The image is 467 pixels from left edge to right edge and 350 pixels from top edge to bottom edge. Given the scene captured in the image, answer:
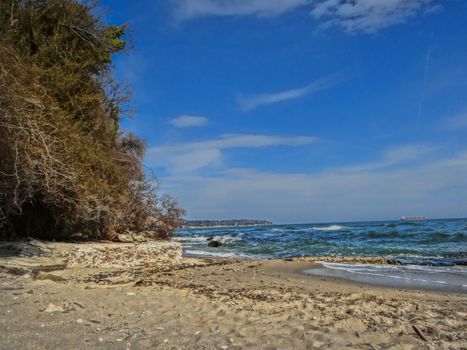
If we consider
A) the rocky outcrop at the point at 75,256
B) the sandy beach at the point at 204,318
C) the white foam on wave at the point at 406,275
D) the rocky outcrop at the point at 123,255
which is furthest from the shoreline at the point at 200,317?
the white foam on wave at the point at 406,275

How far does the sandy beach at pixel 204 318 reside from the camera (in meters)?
4.65

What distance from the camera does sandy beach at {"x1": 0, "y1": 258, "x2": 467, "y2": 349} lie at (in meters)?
4.65

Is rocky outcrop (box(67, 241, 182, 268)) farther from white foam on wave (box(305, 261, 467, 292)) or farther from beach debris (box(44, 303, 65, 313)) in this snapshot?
beach debris (box(44, 303, 65, 313))

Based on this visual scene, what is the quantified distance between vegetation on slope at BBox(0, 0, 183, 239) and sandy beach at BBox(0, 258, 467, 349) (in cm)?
224

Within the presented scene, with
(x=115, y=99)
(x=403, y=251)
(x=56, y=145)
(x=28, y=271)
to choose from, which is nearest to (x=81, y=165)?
(x=56, y=145)

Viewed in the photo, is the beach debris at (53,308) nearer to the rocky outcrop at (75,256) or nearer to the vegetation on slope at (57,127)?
the rocky outcrop at (75,256)

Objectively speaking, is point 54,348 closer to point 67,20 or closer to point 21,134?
point 21,134

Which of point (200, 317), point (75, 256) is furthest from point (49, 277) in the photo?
point (200, 317)

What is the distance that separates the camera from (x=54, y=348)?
167 inches

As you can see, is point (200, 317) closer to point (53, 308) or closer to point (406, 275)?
point (53, 308)

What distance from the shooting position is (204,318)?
18.5 ft

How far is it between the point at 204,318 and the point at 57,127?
A: 6378 millimetres

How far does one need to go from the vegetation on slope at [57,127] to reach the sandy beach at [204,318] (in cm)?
224

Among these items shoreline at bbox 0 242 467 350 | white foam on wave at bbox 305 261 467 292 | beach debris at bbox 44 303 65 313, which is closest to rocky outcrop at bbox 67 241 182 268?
shoreline at bbox 0 242 467 350
